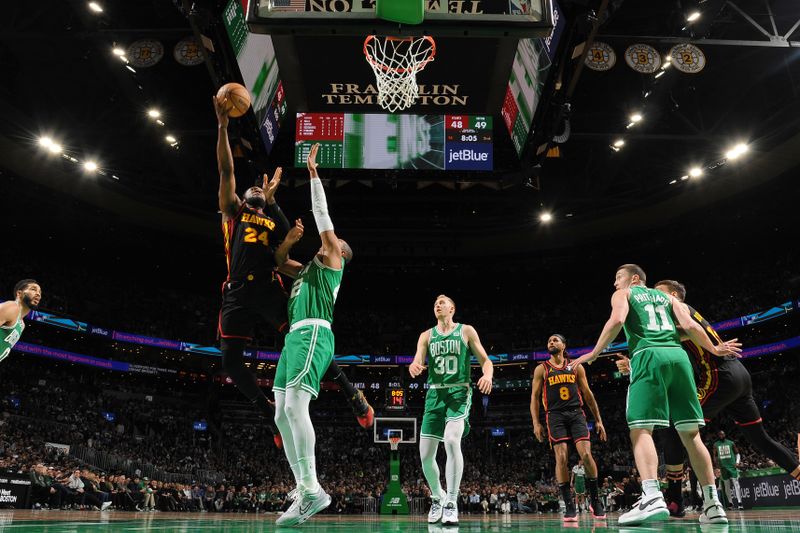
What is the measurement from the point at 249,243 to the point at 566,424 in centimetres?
587

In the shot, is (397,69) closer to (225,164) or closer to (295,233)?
(225,164)

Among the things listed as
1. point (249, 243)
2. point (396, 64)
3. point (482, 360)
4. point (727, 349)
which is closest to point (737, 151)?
point (396, 64)

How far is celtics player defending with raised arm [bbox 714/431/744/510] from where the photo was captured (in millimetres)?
12930

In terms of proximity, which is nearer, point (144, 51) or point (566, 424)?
point (566, 424)

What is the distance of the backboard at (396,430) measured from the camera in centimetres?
2381

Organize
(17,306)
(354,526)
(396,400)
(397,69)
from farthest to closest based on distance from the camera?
(396,400) < (397,69) < (17,306) < (354,526)

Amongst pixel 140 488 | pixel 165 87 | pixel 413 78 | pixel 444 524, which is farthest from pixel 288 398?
pixel 140 488

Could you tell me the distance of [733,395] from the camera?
628 cm

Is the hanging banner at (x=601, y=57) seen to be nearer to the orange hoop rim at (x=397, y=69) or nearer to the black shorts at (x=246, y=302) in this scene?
the orange hoop rim at (x=397, y=69)

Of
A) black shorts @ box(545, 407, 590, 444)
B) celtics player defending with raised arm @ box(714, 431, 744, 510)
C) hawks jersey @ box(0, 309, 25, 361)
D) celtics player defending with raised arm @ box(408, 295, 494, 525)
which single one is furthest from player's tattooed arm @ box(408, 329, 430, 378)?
celtics player defending with raised arm @ box(714, 431, 744, 510)

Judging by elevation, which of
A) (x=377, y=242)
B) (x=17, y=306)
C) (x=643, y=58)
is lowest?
(x=17, y=306)

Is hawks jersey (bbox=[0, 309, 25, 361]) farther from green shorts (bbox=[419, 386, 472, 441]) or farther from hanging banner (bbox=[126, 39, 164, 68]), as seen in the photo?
hanging banner (bbox=[126, 39, 164, 68])

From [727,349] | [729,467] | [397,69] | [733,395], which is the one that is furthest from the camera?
[729,467]

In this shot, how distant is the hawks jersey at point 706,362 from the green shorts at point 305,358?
3840 millimetres
